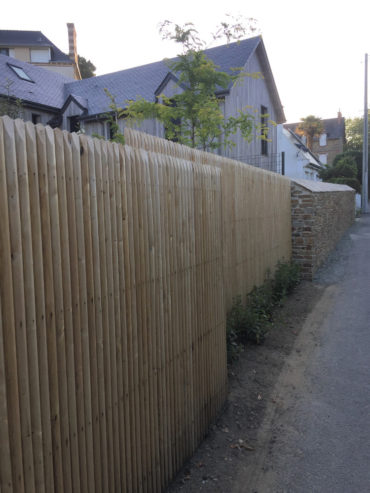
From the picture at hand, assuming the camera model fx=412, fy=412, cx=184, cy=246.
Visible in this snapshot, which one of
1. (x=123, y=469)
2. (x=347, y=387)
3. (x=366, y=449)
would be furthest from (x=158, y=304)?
(x=347, y=387)

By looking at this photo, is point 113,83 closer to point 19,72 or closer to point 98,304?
point 19,72

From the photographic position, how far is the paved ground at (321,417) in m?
3.22

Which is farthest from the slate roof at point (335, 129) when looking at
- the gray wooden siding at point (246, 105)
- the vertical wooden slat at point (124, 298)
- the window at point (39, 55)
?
the vertical wooden slat at point (124, 298)

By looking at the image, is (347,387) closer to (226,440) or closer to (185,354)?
(226,440)

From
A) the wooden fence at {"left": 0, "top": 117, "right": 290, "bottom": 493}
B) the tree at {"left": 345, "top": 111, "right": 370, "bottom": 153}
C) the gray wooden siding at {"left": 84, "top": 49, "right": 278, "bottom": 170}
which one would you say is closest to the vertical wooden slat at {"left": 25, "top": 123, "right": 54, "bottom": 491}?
the wooden fence at {"left": 0, "top": 117, "right": 290, "bottom": 493}

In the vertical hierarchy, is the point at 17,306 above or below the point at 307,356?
above

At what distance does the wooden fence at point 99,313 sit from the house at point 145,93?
11.7 m

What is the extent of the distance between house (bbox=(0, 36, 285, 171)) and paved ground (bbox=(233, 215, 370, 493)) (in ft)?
30.5

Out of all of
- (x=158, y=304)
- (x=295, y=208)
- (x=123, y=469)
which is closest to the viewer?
(x=123, y=469)

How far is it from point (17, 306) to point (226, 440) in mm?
2682

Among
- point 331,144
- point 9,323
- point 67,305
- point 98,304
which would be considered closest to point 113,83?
point 98,304

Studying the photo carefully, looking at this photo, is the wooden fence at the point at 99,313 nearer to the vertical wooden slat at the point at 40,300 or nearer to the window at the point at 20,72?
the vertical wooden slat at the point at 40,300

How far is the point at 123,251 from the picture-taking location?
257 cm

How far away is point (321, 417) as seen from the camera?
4.11 metres
